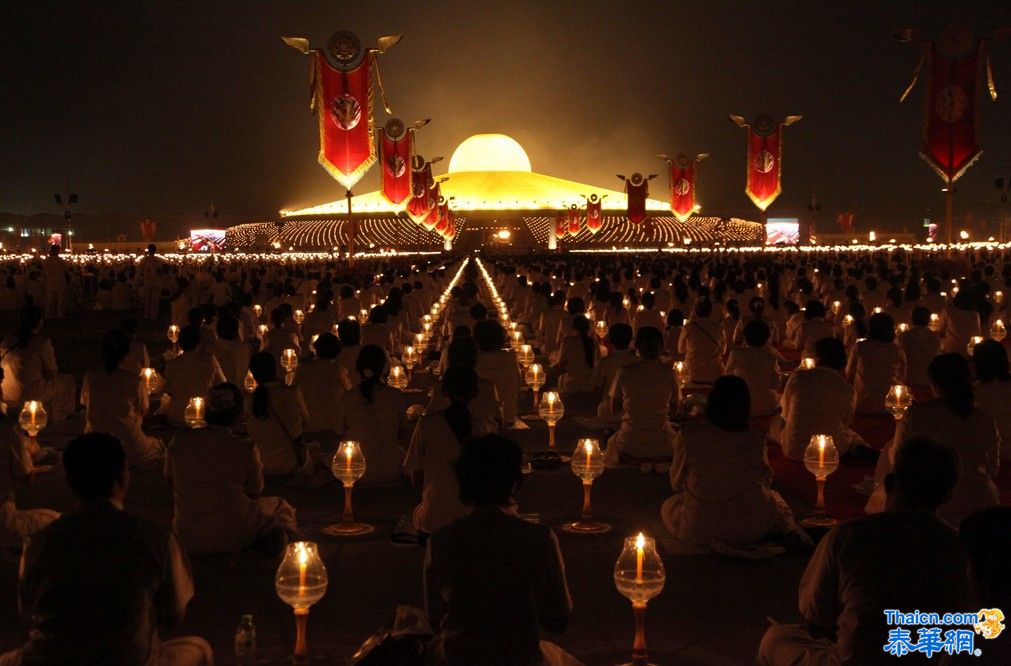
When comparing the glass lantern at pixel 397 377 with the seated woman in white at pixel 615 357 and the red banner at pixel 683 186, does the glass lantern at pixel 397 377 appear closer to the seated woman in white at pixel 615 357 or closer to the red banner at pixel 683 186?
the seated woman in white at pixel 615 357

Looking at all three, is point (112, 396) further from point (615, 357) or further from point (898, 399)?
point (898, 399)

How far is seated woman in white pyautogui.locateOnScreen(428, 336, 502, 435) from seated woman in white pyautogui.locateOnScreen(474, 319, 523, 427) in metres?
1.40

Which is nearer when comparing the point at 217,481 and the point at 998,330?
the point at 217,481

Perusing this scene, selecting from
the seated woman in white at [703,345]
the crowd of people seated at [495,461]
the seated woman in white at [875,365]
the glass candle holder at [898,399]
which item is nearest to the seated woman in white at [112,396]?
the crowd of people seated at [495,461]

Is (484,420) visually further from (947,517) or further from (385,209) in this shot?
(385,209)

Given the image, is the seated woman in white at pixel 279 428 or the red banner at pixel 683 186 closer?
the seated woman in white at pixel 279 428

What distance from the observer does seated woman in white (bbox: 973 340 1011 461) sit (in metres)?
8.41

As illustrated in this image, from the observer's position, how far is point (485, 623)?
3723mm

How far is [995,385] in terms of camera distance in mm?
8711

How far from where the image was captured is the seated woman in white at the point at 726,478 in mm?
6359

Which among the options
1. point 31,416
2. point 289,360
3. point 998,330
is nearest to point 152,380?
point 289,360

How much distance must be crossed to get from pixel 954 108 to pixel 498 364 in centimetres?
1773

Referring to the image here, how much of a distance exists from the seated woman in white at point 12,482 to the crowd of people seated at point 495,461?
13 millimetres

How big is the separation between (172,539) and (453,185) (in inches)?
4918
